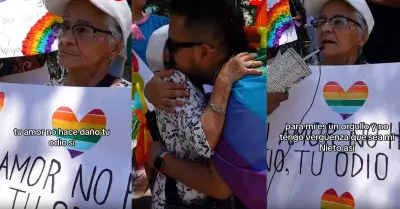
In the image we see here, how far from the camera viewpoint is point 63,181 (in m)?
1.94

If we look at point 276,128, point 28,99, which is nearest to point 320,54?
point 276,128

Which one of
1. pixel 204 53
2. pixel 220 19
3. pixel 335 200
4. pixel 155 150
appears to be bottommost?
pixel 335 200

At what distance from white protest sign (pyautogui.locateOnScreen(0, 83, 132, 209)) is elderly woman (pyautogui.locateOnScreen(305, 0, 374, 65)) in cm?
75

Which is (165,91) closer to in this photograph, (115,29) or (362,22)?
(115,29)

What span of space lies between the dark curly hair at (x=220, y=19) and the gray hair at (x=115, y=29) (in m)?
0.24

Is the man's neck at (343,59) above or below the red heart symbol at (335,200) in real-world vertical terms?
above

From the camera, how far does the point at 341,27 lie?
1.86 m

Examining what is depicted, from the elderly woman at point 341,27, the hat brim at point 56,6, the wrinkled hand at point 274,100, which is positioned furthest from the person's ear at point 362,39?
the hat brim at point 56,6

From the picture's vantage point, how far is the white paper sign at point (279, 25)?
6.02 ft

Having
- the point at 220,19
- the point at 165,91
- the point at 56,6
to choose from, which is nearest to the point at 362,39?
the point at 220,19

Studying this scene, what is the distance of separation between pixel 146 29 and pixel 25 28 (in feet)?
1.59

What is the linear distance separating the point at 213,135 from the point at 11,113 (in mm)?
795

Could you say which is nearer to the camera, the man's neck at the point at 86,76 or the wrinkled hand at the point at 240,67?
the wrinkled hand at the point at 240,67

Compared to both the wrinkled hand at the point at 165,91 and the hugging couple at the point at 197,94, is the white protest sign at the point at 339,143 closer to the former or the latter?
the hugging couple at the point at 197,94
